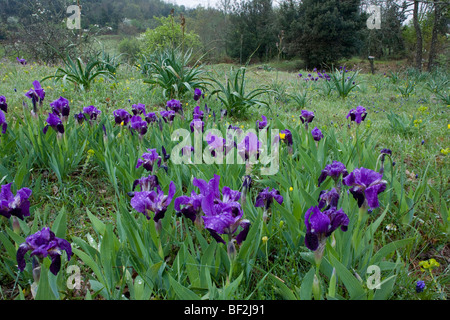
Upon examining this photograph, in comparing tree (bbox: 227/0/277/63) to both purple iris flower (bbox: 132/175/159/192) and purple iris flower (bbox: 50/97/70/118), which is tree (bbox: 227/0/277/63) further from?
purple iris flower (bbox: 132/175/159/192)

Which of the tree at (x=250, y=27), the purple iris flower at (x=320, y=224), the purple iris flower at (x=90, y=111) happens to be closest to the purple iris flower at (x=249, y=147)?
the purple iris flower at (x=320, y=224)

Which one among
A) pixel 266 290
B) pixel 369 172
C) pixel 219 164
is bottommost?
pixel 266 290

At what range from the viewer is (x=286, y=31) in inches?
774

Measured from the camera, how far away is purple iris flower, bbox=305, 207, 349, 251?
3.52 feet

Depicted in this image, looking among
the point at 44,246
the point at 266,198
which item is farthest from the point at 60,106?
the point at 266,198

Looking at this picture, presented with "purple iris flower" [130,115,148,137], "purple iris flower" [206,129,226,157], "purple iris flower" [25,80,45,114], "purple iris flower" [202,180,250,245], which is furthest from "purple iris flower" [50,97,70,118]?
"purple iris flower" [202,180,250,245]

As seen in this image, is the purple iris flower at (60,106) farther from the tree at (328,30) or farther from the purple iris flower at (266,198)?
the tree at (328,30)

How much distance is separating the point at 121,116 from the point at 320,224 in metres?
2.11

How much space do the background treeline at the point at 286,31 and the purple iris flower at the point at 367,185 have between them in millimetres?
7894

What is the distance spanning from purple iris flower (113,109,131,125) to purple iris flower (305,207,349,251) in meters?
2.04
